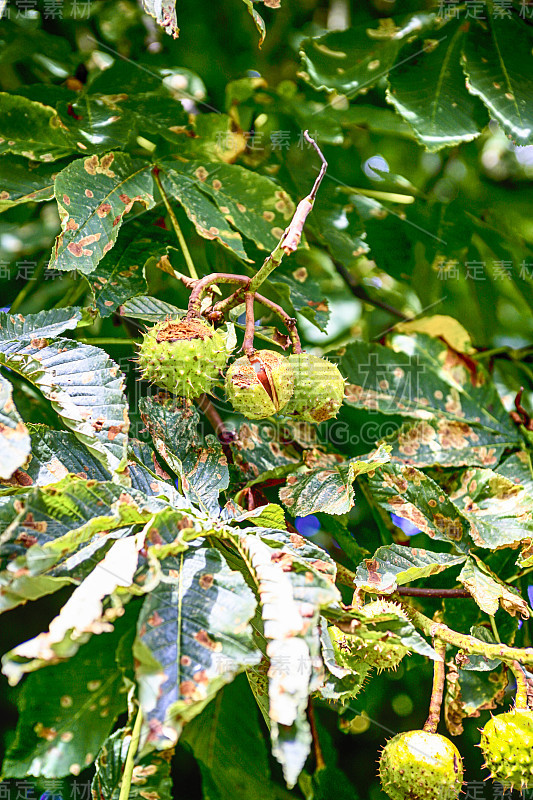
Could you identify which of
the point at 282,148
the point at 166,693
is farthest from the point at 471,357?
the point at 166,693

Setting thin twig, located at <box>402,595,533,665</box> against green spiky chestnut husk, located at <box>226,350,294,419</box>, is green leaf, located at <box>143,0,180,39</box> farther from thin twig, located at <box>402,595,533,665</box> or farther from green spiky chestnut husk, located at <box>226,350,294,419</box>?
thin twig, located at <box>402,595,533,665</box>

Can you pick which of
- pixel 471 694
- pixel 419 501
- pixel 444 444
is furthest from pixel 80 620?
pixel 444 444

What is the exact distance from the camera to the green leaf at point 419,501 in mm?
991

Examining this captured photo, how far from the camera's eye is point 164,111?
116 cm

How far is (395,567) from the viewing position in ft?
2.92

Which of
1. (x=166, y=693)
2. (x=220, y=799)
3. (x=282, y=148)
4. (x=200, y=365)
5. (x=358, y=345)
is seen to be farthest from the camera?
(x=282, y=148)

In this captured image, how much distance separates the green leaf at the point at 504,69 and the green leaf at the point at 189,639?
2.78 ft

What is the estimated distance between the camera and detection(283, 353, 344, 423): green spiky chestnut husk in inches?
37.9

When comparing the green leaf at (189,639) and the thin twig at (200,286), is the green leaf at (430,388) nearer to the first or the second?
the thin twig at (200,286)

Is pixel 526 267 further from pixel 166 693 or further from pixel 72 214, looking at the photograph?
pixel 166 693

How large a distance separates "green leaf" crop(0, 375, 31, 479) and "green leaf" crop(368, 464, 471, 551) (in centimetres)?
56

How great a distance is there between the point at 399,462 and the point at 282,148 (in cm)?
73

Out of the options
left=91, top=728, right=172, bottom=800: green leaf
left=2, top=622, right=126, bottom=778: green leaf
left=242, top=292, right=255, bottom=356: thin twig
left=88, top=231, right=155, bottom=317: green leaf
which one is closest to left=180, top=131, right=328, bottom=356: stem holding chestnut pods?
left=242, top=292, right=255, bottom=356: thin twig

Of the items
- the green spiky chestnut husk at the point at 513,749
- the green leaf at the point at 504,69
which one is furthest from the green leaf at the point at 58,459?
the green leaf at the point at 504,69
